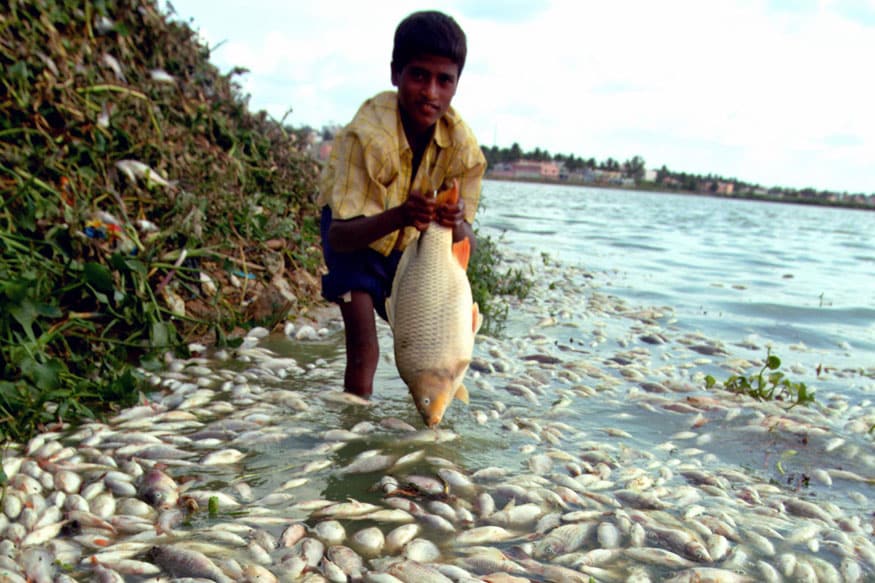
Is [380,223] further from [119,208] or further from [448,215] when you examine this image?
A: [119,208]

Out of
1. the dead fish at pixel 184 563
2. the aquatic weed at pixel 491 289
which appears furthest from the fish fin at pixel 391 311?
the aquatic weed at pixel 491 289

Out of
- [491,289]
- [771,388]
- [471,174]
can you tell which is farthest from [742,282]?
[471,174]

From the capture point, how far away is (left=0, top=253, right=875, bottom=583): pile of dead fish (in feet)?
8.61

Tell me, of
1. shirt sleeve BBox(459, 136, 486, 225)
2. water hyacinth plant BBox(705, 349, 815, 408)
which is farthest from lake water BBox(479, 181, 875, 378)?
shirt sleeve BBox(459, 136, 486, 225)

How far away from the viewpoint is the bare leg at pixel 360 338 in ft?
13.4

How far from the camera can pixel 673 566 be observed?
109 inches

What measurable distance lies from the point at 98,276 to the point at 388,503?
2379mm

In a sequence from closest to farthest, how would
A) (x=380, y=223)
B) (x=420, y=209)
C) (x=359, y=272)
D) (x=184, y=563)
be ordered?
(x=184, y=563) → (x=420, y=209) → (x=380, y=223) → (x=359, y=272)

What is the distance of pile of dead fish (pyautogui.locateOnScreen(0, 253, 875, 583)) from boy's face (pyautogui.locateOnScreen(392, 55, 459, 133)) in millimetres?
1620

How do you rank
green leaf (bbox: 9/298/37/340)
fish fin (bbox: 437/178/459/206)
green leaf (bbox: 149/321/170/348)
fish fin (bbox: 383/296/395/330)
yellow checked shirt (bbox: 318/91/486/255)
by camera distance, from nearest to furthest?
1. fish fin (bbox: 437/178/459/206)
2. fish fin (bbox: 383/296/395/330)
3. green leaf (bbox: 9/298/37/340)
4. yellow checked shirt (bbox: 318/91/486/255)
5. green leaf (bbox: 149/321/170/348)

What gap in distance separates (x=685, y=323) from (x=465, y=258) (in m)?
5.11

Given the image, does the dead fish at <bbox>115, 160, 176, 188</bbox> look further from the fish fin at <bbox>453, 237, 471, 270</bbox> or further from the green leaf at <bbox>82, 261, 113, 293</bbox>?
the fish fin at <bbox>453, 237, 471, 270</bbox>

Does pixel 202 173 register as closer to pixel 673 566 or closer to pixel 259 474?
pixel 259 474

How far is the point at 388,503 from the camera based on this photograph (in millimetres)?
3088
